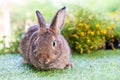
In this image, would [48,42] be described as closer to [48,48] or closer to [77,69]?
[48,48]

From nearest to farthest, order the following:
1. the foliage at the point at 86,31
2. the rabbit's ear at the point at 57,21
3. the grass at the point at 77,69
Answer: the grass at the point at 77,69 → the rabbit's ear at the point at 57,21 → the foliage at the point at 86,31

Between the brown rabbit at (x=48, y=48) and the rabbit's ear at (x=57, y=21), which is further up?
the rabbit's ear at (x=57, y=21)

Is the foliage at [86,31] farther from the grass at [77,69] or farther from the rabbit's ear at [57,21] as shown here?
the rabbit's ear at [57,21]

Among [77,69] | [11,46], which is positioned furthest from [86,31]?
[77,69]

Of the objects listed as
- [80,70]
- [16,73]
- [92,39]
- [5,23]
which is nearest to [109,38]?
[92,39]

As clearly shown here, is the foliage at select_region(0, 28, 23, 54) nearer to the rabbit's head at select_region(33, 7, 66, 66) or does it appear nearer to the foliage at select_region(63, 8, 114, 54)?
the foliage at select_region(63, 8, 114, 54)

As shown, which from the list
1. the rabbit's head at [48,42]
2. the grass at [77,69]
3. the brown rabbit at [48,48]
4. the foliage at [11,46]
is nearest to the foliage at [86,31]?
the grass at [77,69]

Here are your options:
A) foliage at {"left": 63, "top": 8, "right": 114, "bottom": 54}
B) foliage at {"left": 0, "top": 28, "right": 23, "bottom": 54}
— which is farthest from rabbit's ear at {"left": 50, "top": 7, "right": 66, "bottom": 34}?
foliage at {"left": 0, "top": 28, "right": 23, "bottom": 54}
